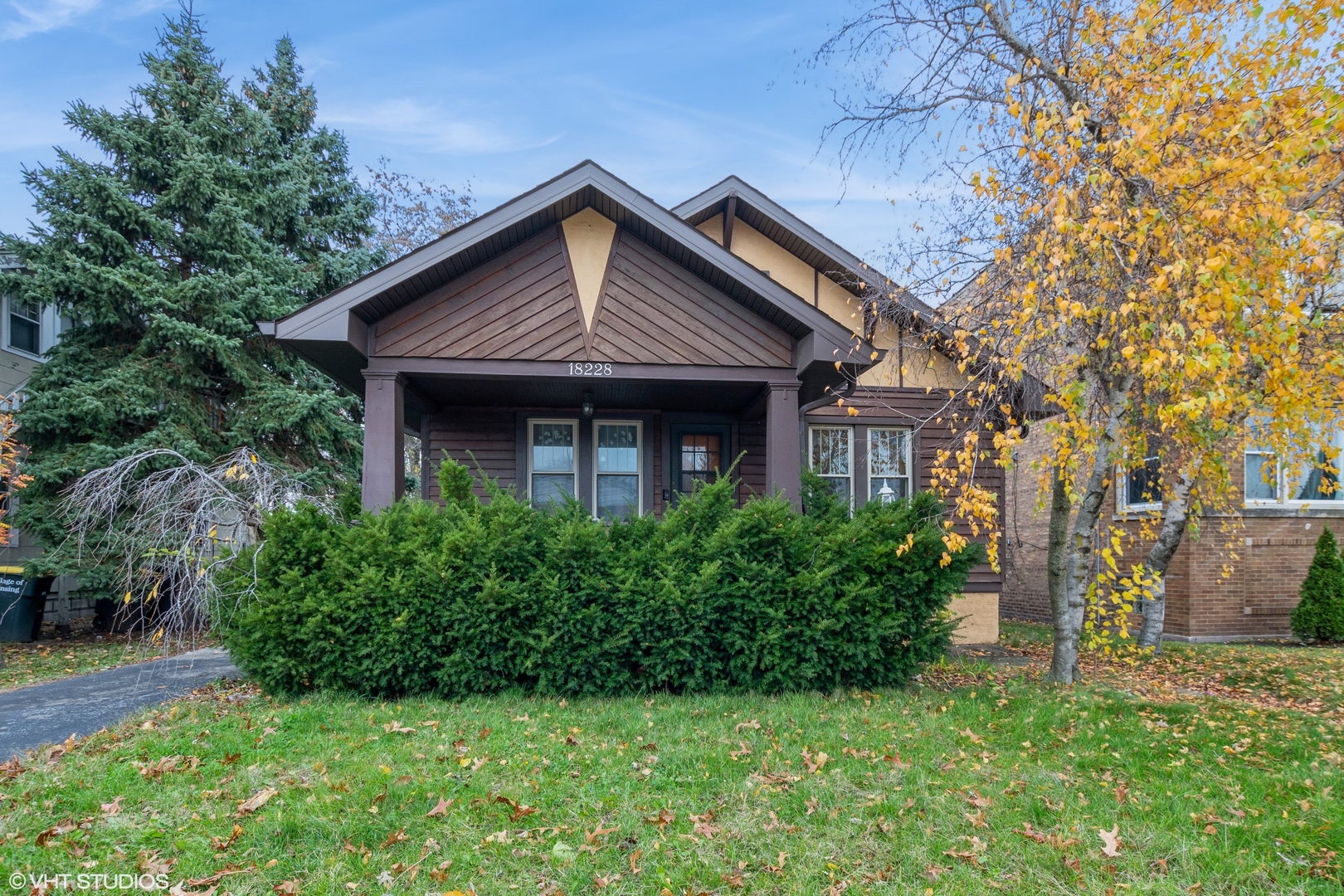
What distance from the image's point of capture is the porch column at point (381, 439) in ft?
23.9

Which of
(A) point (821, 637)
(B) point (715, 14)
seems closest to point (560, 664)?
(A) point (821, 637)

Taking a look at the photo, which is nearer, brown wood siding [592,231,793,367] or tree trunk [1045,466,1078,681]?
tree trunk [1045,466,1078,681]

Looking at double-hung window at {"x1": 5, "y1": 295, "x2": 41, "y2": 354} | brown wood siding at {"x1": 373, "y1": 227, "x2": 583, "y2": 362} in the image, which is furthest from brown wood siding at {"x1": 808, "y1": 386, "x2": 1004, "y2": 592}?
double-hung window at {"x1": 5, "y1": 295, "x2": 41, "y2": 354}

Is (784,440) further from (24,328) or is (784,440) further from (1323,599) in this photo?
(24,328)

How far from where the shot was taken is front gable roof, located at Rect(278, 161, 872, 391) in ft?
22.6

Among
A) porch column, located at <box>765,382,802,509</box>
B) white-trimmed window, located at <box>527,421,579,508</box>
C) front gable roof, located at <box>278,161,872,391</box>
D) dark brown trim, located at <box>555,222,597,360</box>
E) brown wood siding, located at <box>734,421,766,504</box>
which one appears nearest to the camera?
front gable roof, located at <box>278,161,872,391</box>

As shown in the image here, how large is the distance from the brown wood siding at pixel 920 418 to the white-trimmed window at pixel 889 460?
17 centimetres

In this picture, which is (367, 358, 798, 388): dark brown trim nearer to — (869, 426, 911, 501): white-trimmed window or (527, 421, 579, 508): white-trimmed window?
(527, 421, 579, 508): white-trimmed window

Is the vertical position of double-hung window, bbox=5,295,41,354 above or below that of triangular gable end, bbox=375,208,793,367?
above

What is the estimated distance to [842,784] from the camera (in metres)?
4.32

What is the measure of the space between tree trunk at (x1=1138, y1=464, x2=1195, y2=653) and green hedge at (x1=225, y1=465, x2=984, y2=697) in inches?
169

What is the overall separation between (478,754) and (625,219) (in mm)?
5461

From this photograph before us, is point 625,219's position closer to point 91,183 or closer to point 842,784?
point 842,784

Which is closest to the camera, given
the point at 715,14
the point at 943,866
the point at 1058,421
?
the point at 943,866
